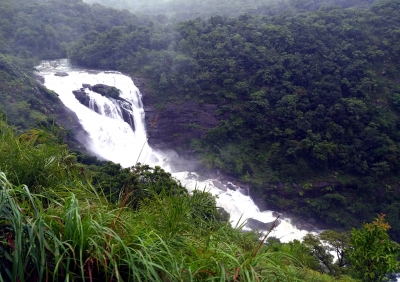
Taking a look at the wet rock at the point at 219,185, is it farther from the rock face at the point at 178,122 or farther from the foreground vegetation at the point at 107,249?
the foreground vegetation at the point at 107,249

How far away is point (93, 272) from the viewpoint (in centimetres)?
180

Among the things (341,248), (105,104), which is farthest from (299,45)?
(341,248)

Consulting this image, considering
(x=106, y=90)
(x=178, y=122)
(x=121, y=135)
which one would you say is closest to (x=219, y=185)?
(x=178, y=122)

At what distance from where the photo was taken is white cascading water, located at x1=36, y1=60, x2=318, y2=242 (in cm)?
1520

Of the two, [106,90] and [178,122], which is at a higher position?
[106,90]

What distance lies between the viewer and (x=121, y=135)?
54.7 feet

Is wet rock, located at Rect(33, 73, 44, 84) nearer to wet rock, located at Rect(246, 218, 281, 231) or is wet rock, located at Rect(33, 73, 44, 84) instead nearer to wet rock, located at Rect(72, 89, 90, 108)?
wet rock, located at Rect(72, 89, 90, 108)

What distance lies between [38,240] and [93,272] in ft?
1.05

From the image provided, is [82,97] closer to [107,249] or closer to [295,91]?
[295,91]

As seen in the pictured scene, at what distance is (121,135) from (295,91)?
10.1 metres

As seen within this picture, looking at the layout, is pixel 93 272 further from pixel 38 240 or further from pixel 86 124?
pixel 86 124

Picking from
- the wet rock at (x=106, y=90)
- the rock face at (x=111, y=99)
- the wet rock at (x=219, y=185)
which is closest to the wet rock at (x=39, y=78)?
the rock face at (x=111, y=99)

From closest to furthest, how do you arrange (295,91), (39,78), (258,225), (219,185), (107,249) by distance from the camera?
(107,249), (258,225), (219,185), (39,78), (295,91)

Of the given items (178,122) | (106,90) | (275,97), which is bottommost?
(178,122)
